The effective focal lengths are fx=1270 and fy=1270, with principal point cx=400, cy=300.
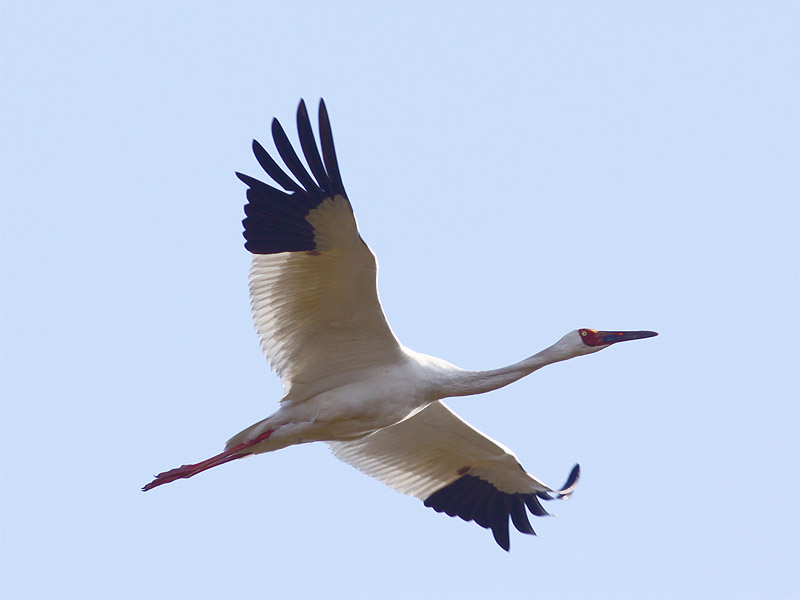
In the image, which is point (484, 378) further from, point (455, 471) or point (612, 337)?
point (455, 471)

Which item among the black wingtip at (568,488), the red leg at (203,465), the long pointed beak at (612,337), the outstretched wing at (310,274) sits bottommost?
the black wingtip at (568,488)

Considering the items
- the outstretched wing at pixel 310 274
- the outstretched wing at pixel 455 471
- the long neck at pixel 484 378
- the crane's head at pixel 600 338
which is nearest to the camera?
the outstretched wing at pixel 310 274

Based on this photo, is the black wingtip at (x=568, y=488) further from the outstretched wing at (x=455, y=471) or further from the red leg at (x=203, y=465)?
the red leg at (x=203, y=465)

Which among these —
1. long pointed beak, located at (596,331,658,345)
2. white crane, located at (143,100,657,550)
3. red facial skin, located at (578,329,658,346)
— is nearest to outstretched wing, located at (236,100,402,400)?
white crane, located at (143,100,657,550)

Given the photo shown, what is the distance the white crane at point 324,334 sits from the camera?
12305 mm

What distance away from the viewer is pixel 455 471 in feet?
51.0

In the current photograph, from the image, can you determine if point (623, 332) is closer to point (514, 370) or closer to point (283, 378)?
point (514, 370)

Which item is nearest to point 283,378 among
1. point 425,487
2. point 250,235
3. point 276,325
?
point 276,325

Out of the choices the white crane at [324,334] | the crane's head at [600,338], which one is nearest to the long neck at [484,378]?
the white crane at [324,334]

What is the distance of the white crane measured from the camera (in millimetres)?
12305

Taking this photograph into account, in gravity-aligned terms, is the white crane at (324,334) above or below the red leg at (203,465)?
above

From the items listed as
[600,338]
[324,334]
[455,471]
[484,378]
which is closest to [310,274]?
[324,334]

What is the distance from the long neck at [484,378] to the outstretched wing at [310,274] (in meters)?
0.67

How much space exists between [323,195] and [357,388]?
7.26 ft
